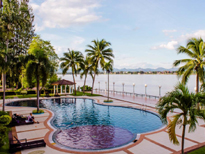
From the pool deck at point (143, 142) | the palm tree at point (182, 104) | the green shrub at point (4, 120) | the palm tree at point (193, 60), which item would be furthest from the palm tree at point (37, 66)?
the palm tree at point (182, 104)

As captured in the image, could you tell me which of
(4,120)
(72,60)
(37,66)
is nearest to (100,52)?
(72,60)

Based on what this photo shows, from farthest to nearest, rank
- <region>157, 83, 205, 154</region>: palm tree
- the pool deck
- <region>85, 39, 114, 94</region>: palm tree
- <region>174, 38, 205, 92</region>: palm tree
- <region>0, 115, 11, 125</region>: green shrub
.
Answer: <region>85, 39, 114, 94</region>: palm tree, <region>174, 38, 205, 92</region>: palm tree, <region>0, 115, 11, 125</region>: green shrub, the pool deck, <region>157, 83, 205, 154</region>: palm tree

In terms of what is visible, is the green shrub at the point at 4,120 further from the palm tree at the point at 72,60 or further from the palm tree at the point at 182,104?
the palm tree at the point at 72,60

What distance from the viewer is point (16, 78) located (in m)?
48.0

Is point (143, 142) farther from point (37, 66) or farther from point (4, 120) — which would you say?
point (37, 66)

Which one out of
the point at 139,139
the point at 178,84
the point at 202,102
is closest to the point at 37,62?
the point at 139,139

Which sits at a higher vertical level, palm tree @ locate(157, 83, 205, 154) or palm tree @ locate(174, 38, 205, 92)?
palm tree @ locate(174, 38, 205, 92)

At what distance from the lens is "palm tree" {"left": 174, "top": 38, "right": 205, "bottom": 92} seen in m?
15.5

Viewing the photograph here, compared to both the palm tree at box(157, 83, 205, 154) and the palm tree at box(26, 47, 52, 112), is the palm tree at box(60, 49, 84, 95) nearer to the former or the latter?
the palm tree at box(26, 47, 52, 112)

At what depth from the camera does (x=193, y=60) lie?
51.9ft

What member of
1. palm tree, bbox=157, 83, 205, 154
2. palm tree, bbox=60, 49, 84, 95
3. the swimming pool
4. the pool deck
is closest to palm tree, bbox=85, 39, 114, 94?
palm tree, bbox=60, 49, 84, 95

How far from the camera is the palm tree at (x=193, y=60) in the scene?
15508 millimetres

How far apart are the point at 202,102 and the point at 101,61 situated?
86.5 ft

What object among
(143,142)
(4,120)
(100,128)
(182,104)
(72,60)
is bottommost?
(100,128)
